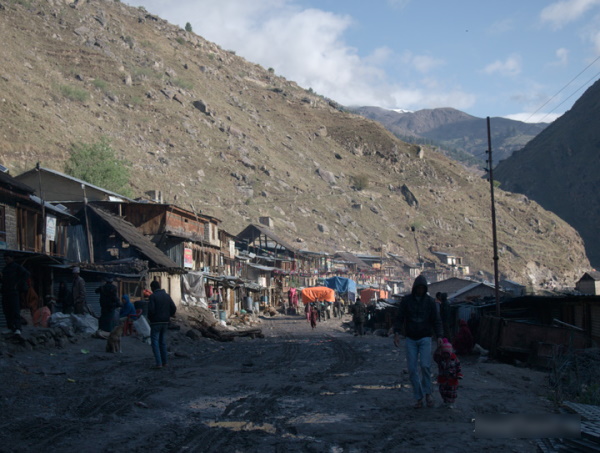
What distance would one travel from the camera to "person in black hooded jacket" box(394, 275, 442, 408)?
322 inches

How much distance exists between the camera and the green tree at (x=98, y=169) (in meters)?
57.4

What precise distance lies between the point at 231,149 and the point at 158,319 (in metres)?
84.2

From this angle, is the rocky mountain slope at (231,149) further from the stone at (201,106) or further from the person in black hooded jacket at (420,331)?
the person in black hooded jacket at (420,331)

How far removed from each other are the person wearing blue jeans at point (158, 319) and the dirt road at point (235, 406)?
407 millimetres

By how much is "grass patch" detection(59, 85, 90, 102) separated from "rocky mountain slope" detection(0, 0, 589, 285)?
16 centimetres

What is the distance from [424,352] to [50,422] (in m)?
4.74

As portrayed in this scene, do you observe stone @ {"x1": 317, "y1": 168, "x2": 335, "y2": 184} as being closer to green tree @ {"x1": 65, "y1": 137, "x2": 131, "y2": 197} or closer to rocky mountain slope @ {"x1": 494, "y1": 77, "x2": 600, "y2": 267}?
green tree @ {"x1": 65, "y1": 137, "x2": 131, "y2": 197}

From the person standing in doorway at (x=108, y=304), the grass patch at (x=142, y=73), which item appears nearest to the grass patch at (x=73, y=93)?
the grass patch at (x=142, y=73)

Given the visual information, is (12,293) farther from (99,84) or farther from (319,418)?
(99,84)

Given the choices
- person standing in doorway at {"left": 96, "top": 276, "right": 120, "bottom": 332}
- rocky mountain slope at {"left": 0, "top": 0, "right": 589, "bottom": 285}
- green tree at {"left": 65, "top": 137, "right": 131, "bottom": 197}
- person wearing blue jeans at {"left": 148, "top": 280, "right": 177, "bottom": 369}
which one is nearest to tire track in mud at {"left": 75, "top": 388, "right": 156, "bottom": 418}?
person wearing blue jeans at {"left": 148, "top": 280, "right": 177, "bottom": 369}

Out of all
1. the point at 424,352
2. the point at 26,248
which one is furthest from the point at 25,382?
the point at 26,248

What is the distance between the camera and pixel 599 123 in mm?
143875

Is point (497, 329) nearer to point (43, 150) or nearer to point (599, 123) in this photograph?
point (43, 150)

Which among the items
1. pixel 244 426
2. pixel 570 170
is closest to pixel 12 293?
pixel 244 426
